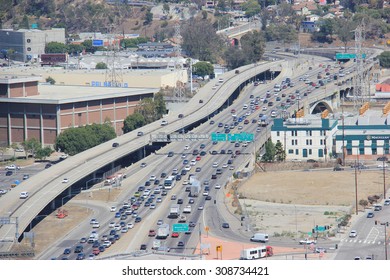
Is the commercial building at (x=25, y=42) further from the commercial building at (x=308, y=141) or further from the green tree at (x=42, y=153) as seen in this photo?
the commercial building at (x=308, y=141)

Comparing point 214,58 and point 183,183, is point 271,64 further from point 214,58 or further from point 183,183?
point 183,183

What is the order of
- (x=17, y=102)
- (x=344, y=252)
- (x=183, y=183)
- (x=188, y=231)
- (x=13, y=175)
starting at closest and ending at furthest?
1. (x=344, y=252)
2. (x=188, y=231)
3. (x=183, y=183)
4. (x=13, y=175)
5. (x=17, y=102)

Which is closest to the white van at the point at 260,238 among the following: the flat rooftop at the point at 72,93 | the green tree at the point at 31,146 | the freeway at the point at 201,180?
the freeway at the point at 201,180

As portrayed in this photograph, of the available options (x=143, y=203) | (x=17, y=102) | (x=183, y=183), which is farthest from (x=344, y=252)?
(x=17, y=102)

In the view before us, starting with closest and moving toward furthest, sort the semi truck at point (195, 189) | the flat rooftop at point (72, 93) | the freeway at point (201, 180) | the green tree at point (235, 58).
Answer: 1. the freeway at point (201, 180)
2. the semi truck at point (195, 189)
3. the flat rooftop at point (72, 93)
4. the green tree at point (235, 58)

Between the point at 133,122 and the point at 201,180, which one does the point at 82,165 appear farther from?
the point at 133,122

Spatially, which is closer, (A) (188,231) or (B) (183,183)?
(A) (188,231)

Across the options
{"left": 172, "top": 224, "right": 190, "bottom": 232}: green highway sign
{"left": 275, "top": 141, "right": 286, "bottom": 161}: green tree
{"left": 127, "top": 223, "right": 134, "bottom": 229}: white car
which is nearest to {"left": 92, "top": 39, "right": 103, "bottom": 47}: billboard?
{"left": 275, "top": 141, "right": 286, "bottom": 161}: green tree

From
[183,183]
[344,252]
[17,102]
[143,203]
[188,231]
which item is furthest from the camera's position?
[17,102]

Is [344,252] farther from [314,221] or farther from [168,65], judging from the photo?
[168,65]
